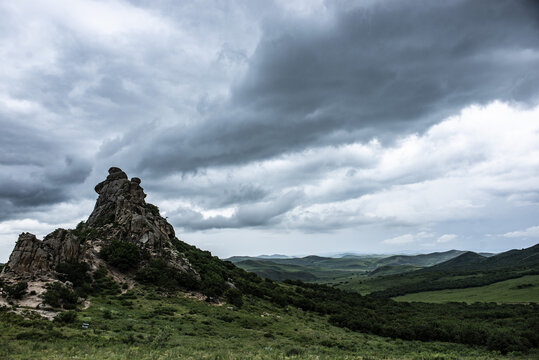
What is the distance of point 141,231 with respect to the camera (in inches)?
2943

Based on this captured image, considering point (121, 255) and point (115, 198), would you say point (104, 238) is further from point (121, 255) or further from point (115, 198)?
point (115, 198)

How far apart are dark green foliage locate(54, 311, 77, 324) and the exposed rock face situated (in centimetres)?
1667

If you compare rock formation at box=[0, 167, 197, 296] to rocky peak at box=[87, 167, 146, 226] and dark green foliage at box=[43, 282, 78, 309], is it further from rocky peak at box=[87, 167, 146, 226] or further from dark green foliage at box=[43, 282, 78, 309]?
dark green foliage at box=[43, 282, 78, 309]

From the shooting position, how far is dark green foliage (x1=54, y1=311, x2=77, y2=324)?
34725mm

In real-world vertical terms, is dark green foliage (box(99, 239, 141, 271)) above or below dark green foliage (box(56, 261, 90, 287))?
above

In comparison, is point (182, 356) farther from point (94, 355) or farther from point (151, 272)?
point (151, 272)

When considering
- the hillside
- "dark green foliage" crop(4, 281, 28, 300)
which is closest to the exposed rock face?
the hillside

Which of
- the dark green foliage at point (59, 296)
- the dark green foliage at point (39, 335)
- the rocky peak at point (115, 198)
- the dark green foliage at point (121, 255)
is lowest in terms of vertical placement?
the dark green foliage at point (39, 335)

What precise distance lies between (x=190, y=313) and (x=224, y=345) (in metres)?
20.1

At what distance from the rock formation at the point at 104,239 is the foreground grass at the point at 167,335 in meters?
12.6

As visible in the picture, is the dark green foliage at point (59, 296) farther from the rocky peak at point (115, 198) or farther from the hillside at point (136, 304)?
the rocky peak at point (115, 198)

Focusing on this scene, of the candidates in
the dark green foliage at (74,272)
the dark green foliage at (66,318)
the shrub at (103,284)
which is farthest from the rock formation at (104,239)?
the dark green foliage at (66,318)

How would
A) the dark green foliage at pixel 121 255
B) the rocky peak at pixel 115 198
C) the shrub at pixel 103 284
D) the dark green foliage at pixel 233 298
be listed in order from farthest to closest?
1. the rocky peak at pixel 115 198
2. the dark green foliage at pixel 233 298
3. the dark green foliage at pixel 121 255
4. the shrub at pixel 103 284

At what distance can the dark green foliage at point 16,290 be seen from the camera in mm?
39438
